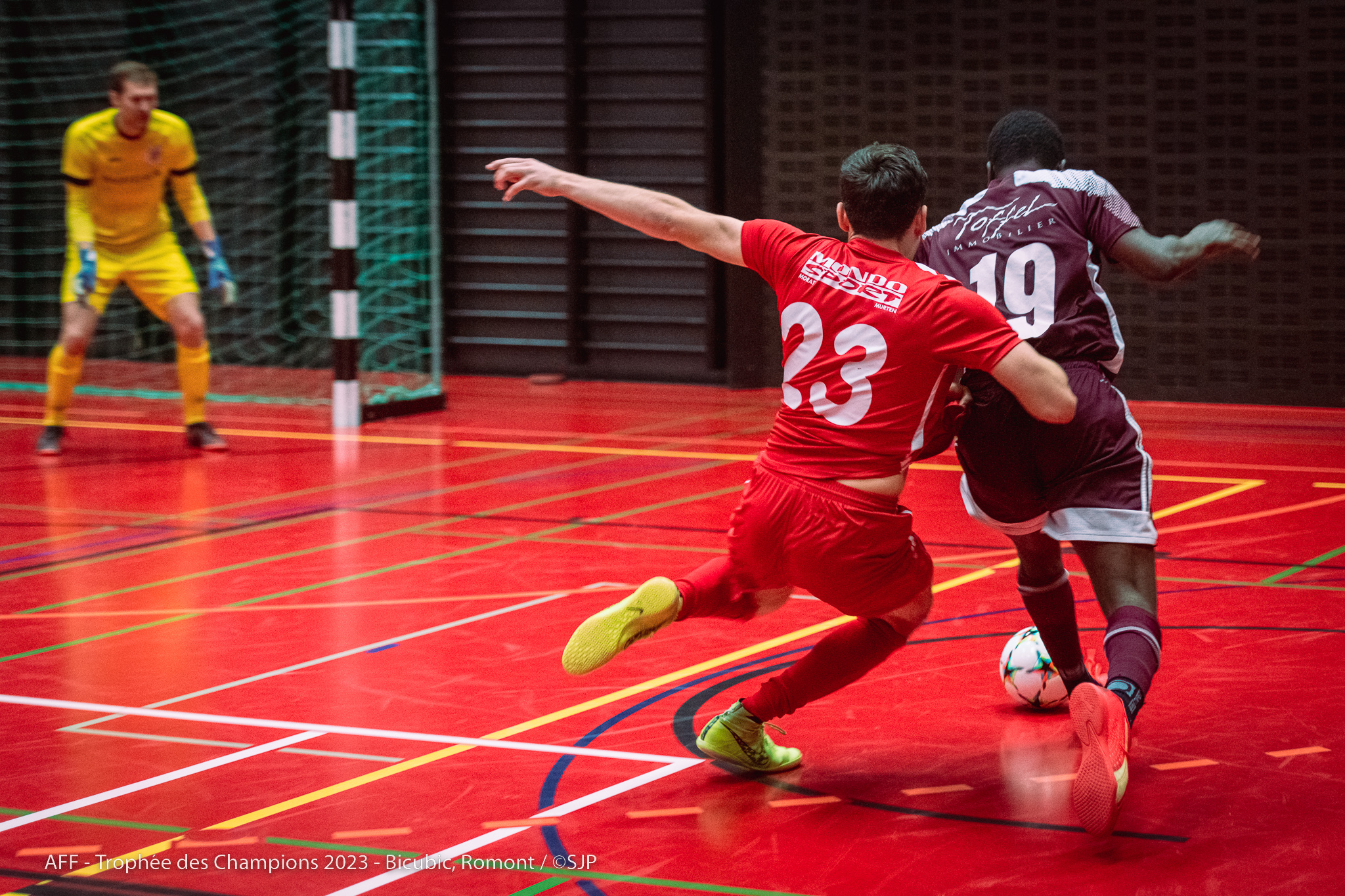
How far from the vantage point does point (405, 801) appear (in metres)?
3.79

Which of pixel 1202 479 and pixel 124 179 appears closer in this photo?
pixel 1202 479

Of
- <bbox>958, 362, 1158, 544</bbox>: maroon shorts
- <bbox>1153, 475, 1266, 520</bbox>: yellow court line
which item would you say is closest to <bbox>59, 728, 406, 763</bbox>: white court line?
<bbox>958, 362, 1158, 544</bbox>: maroon shorts

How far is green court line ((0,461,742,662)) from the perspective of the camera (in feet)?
18.1

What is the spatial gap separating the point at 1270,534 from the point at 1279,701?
2.86 m

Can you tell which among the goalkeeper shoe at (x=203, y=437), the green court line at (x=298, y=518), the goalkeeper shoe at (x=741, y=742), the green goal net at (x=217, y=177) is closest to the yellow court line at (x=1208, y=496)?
the green court line at (x=298, y=518)

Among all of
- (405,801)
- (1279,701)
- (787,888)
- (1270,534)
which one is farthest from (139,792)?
(1270,534)

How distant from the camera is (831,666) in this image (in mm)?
3920

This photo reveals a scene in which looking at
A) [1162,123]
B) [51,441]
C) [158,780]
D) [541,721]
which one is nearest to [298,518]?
[51,441]

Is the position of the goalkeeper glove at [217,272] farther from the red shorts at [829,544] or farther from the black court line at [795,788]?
the red shorts at [829,544]

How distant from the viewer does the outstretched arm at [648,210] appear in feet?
12.6

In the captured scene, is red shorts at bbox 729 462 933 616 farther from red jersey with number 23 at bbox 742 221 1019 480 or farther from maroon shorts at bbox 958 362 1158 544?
maroon shorts at bbox 958 362 1158 544

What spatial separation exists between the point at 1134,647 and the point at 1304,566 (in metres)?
3.19

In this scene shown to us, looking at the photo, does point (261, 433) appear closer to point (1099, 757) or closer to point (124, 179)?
point (124, 179)

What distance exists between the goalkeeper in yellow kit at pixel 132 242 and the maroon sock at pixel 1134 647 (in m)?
7.21
